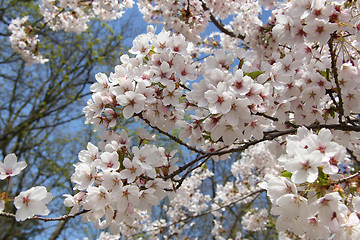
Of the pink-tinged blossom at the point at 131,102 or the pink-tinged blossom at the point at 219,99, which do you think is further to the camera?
the pink-tinged blossom at the point at 131,102

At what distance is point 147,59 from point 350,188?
45.1 inches

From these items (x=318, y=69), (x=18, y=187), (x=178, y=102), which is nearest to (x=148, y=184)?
(x=178, y=102)

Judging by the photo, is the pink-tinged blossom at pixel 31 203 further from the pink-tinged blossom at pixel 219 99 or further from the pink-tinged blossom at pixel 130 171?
the pink-tinged blossom at pixel 219 99

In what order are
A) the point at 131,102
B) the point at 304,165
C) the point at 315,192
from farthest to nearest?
the point at 131,102
the point at 315,192
the point at 304,165

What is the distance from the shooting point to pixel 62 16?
552 cm

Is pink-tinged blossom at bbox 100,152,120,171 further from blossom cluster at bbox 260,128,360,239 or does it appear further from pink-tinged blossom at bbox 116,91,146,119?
blossom cluster at bbox 260,128,360,239

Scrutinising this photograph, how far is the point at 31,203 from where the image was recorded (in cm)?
116

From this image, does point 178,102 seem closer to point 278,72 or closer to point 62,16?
point 278,72

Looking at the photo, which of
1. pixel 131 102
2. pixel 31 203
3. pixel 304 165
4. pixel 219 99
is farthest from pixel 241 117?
pixel 31 203

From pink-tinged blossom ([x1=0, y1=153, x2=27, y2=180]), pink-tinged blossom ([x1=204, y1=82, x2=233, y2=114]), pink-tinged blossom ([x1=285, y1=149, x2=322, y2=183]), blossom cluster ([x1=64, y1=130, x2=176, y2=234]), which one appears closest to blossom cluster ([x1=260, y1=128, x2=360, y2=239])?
pink-tinged blossom ([x1=285, y1=149, x2=322, y2=183])

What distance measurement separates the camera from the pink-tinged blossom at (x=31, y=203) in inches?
Answer: 44.6

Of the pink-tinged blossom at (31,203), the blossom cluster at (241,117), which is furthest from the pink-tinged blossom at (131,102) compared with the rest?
the pink-tinged blossom at (31,203)

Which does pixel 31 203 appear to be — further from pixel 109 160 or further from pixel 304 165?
pixel 304 165

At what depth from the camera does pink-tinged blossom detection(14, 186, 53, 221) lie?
1133 mm
